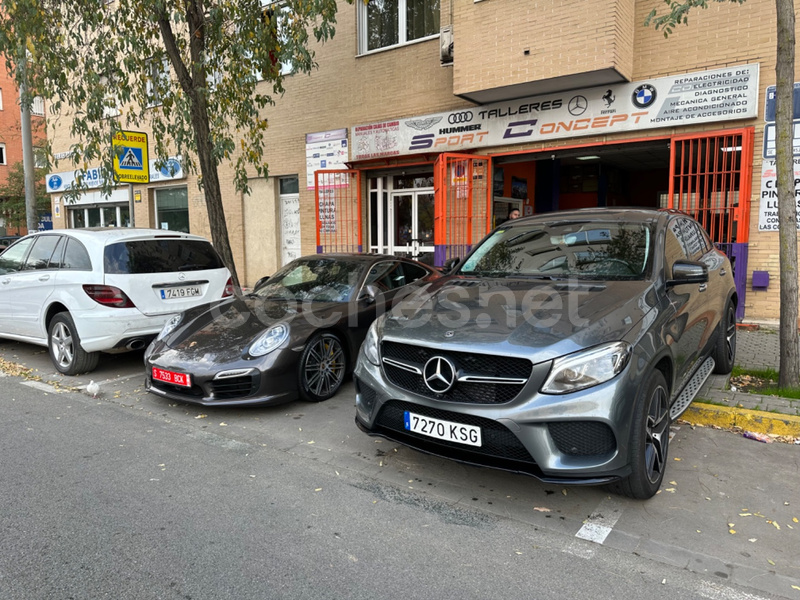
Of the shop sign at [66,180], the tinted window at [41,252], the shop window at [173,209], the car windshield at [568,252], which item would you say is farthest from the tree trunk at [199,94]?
the shop sign at [66,180]

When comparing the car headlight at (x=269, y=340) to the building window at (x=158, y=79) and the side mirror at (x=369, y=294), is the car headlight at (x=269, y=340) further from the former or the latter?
the building window at (x=158, y=79)

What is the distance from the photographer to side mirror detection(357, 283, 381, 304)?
571cm

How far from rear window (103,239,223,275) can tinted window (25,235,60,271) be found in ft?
3.61

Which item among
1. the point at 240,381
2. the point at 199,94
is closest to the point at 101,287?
the point at 240,381

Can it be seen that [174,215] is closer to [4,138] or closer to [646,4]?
[646,4]

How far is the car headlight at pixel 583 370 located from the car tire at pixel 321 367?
2679mm

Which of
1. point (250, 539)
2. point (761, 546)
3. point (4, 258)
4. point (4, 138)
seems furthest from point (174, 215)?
point (4, 138)

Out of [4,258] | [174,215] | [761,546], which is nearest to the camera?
[761,546]

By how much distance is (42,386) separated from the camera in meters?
6.10

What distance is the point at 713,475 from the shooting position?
3.73m

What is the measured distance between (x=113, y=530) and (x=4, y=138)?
113ft

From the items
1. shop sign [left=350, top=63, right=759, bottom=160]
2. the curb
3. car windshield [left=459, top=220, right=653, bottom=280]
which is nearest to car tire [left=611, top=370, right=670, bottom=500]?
car windshield [left=459, top=220, right=653, bottom=280]

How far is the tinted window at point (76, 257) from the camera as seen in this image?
6.29m

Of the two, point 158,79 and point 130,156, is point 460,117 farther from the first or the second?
point 130,156
